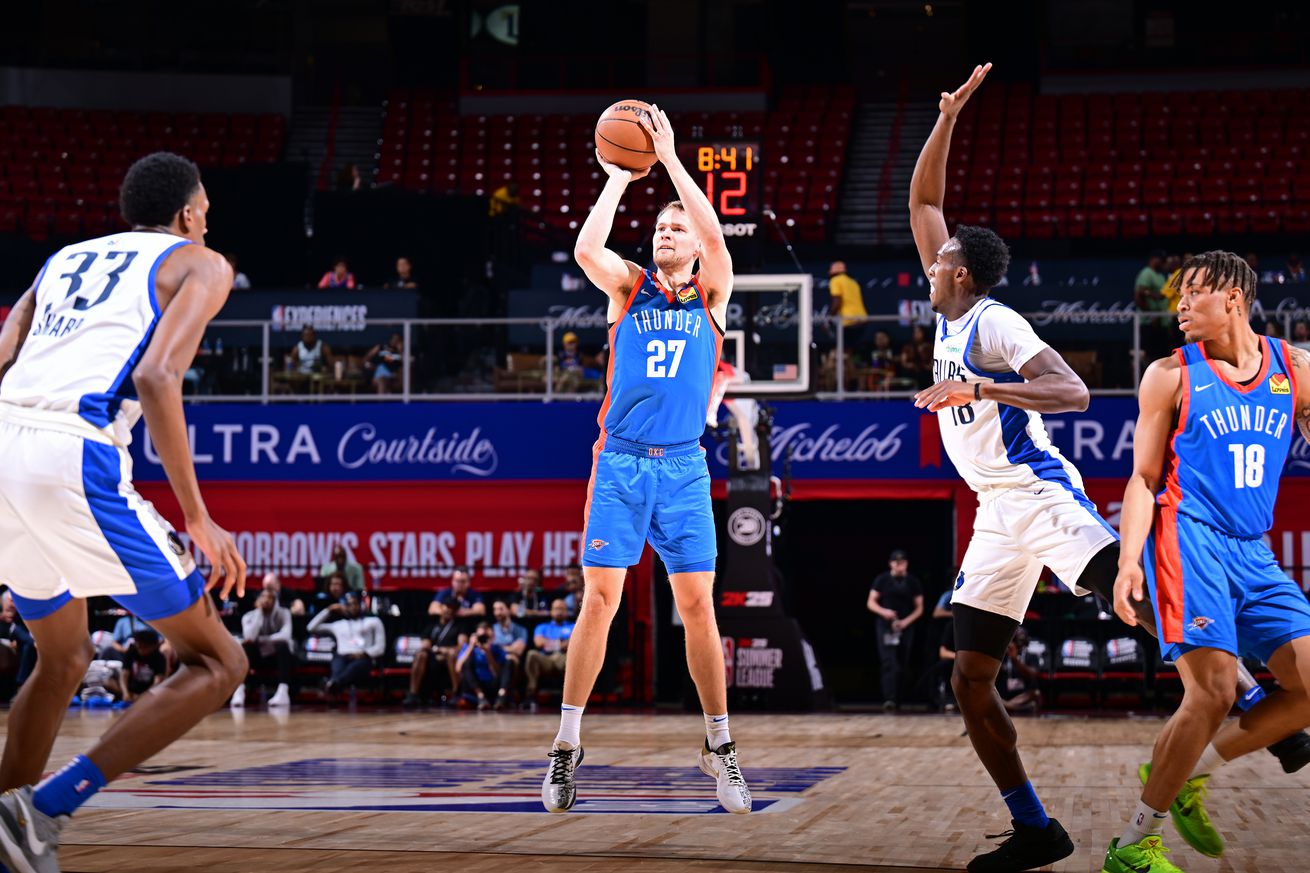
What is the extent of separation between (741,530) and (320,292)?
6.09m

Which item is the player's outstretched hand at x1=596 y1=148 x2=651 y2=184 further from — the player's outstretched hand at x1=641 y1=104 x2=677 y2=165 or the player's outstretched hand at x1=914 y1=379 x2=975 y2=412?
the player's outstretched hand at x1=914 y1=379 x2=975 y2=412

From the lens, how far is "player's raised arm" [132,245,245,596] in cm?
418

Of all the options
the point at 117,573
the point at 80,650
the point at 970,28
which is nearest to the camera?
the point at 117,573

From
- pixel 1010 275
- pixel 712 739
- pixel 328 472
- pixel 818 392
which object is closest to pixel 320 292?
pixel 328 472

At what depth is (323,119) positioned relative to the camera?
96.9 ft

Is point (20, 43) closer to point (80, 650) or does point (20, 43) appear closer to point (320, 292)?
point (320, 292)

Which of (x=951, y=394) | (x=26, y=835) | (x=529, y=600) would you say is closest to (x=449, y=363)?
(x=529, y=600)

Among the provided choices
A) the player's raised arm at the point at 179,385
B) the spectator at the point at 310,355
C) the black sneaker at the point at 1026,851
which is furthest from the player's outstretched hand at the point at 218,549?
the spectator at the point at 310,355

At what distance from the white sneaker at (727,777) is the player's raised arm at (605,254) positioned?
1.85 m

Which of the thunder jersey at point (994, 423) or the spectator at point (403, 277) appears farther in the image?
the spectator at point (403, 277)

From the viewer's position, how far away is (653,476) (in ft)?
19.6

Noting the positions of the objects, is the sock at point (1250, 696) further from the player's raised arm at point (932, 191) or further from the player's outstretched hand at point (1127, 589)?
the player's raised arm at point (932, 191)

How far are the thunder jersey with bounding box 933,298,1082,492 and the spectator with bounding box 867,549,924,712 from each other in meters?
10.4

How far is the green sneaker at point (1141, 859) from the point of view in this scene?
15.0 ft
